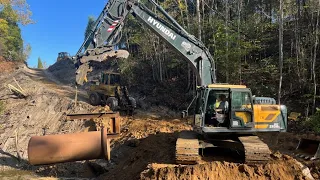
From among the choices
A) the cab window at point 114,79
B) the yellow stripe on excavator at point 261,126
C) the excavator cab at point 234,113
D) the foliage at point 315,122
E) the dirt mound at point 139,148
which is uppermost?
the cab window at point 114,79

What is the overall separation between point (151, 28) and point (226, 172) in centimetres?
668

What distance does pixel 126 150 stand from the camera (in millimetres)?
12500

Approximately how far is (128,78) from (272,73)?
39.0 ft

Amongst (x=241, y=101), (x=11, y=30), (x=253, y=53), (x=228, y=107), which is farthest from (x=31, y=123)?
(x=11, y=30)

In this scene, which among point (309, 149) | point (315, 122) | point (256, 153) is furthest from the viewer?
point (315, 122)

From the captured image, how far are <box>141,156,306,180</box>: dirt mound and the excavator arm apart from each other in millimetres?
4043

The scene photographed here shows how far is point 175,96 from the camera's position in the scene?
74.2 ft

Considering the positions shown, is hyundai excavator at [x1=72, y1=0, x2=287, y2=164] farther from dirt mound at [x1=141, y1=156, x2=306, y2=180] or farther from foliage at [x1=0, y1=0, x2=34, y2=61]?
foliage at [x1=0, y1=0, x2=34, y2=61]

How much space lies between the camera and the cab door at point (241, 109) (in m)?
7.96

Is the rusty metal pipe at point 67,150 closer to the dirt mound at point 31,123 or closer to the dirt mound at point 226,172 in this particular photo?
the dirt mound at point 226,172

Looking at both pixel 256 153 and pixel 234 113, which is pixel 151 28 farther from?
pixel 256 153

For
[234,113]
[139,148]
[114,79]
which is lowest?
[139,148]

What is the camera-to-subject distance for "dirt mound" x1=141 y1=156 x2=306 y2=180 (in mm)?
6852

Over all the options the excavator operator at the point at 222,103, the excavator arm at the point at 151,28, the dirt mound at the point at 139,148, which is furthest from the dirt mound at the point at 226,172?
the excavator arm at the point at 151,28
